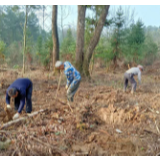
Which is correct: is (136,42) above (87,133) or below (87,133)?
above

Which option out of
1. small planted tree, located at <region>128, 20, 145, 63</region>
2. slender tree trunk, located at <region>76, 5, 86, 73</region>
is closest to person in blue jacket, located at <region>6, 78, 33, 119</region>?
slender tree trunk, located at <region>76, 5, 86, 73</region>

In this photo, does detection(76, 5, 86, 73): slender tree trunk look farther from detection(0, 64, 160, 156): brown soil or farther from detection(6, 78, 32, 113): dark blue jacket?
detection(6, 78, 32, 113): dark blue jacket

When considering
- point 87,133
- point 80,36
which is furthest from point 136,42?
point 87,133

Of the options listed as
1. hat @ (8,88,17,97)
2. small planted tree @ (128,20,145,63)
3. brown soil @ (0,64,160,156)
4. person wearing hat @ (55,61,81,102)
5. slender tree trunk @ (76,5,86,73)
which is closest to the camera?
brown soil @ (0,64,160,156)

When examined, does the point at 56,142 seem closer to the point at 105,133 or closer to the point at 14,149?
the point at 14,149

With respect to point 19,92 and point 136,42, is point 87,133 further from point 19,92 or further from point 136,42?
point 136,42

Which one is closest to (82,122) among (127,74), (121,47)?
(127,74)

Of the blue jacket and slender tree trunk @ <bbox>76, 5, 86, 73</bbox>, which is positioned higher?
slender tree trunk @ <bbox>76, 5, 86, 73</bbox>

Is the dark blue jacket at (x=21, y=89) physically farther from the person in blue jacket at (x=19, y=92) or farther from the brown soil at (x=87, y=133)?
the brown soil at (x=87, y=133)

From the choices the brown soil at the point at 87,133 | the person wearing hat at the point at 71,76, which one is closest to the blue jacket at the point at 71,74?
the person wearing hat at the point at 71,76

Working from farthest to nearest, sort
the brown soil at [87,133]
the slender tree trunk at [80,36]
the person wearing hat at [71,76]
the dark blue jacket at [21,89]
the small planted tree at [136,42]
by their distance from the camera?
1. the small planted tree at [136,42]
2. the slender tree trunk at [80,36]
3. the person wearing hat at [71,76]
4. the dark blue jacket at [21,89]
5. the brown soil at [87,133]

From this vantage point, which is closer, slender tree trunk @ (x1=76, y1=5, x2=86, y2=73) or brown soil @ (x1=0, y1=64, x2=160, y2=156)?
brown soil @ (x1=0, y1=64, x2=160, y2=156)

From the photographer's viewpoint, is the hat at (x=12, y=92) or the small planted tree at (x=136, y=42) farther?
the small planted tree at (x=136, y=42)

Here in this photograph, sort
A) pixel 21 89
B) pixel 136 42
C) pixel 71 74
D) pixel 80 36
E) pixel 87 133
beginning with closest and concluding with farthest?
1. pixel 87 133
2. pixel 21 89
3. pixel 71 74
4. pixel 80 36
5. pixel 136 42
